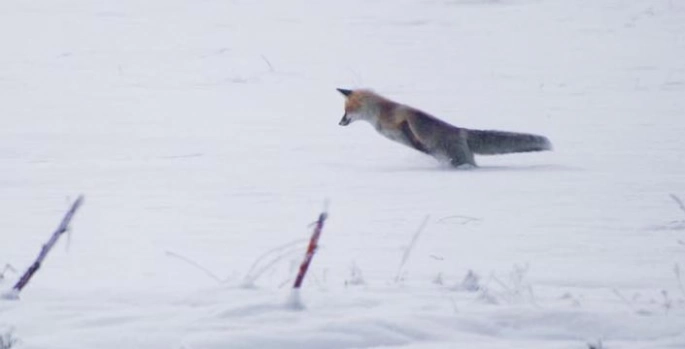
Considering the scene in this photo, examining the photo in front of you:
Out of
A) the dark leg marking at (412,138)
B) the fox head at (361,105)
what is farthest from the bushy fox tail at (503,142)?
the fox head at (361,105)

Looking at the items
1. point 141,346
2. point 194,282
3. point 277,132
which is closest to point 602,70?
point 277,132

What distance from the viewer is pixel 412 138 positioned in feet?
32.9

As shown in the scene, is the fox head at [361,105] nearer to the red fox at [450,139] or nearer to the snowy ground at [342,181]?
the red fox at [450,139]

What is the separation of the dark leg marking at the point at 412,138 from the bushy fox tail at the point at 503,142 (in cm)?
31

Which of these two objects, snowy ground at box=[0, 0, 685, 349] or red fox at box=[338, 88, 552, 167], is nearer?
snowy ground at box=[0, 0, 685, 349]

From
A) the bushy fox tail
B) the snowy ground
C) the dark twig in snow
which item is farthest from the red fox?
the dark twig in snow

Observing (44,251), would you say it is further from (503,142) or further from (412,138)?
(503,142)

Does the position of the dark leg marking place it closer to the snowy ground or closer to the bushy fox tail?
the snowy ground

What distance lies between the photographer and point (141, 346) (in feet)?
14.3

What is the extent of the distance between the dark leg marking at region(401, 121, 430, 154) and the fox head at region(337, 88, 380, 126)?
0.30m

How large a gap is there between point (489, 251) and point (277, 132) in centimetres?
569

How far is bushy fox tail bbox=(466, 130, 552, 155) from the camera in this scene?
9922mm

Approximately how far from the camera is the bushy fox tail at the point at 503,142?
9922 mm

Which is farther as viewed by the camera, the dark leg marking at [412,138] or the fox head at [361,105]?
the fox head at [361,105]
